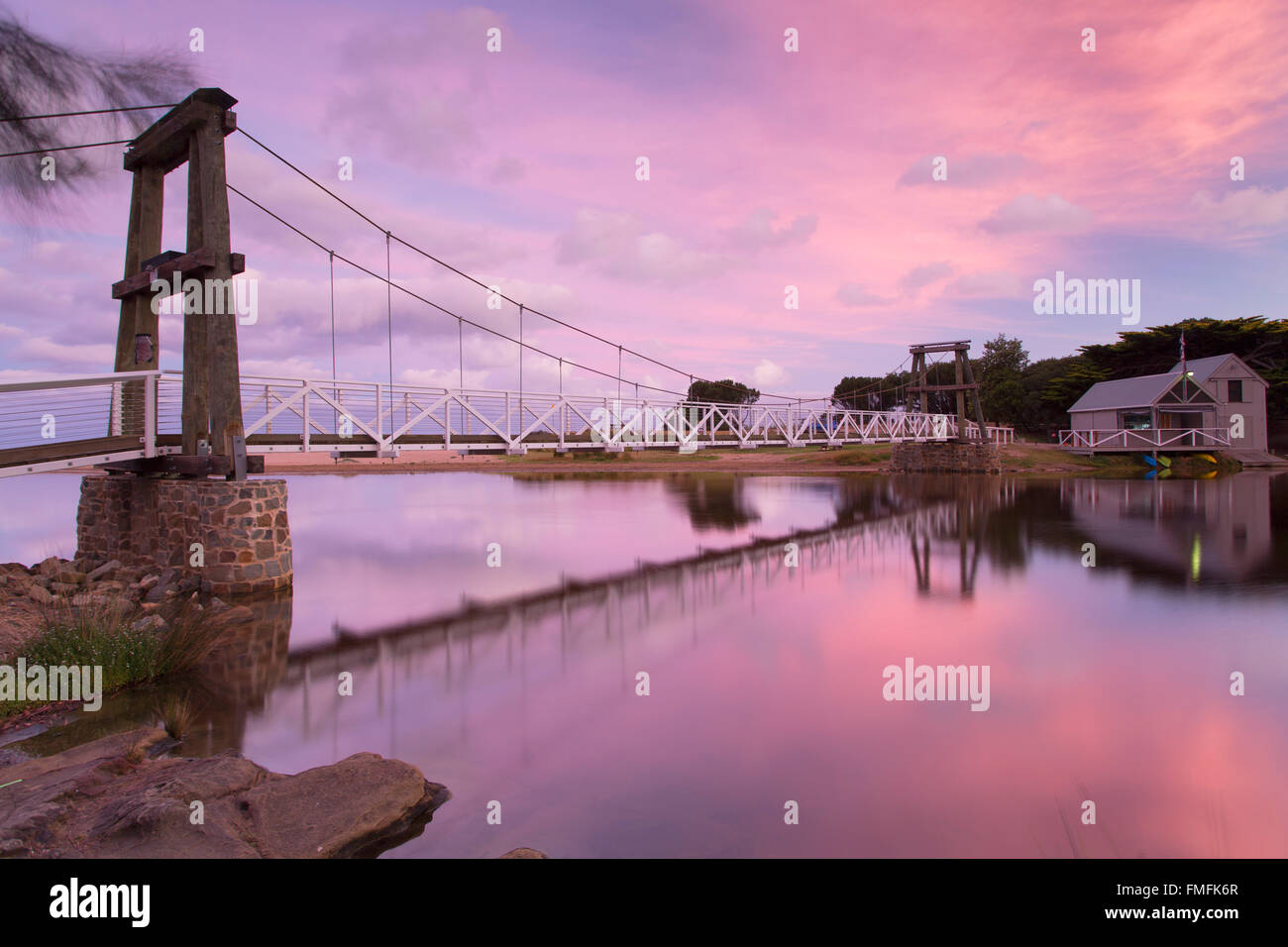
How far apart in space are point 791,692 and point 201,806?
5.14m

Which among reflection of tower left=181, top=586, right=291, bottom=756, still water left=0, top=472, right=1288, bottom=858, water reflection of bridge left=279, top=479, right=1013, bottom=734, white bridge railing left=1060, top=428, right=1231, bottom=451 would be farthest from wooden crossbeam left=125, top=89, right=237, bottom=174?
white bridge railing left=1060, top=428, right=1231, bottom=451

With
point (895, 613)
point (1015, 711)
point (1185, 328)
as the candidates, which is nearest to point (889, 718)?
point (1015, 711)

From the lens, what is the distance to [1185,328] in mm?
48719

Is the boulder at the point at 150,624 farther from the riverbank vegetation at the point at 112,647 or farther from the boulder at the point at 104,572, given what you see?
the boulder at the point at 104,572

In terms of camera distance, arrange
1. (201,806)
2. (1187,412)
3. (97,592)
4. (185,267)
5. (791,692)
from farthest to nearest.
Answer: (1187,412) < (185,267) < (97,592) < (791,692) < (201,806)

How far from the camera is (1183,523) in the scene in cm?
2034

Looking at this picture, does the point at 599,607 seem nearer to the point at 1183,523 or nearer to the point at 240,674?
the point at 240,674

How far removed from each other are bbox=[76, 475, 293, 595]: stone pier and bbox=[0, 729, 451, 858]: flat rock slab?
229 inches

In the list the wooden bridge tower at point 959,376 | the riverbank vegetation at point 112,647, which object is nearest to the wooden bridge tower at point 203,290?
the riverbank vegetation at point 112,647

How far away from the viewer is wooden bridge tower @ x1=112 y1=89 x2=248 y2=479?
1055cm

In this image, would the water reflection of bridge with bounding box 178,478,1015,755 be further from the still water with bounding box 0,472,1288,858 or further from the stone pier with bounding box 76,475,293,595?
the stone pier with bounding box 76,475,293,595

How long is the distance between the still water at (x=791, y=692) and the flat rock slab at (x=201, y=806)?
314 millimetres

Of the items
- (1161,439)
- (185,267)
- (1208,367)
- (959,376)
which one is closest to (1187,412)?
(1161,439)
